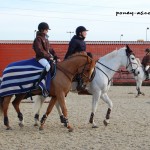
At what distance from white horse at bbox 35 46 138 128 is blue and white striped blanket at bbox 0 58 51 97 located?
1.07 metres

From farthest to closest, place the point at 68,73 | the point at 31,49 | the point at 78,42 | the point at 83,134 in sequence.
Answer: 1. the point at 31,49
2. the point at 78,42
3. the point at 68,73
4. the point at 83,134

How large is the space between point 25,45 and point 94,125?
17933mm

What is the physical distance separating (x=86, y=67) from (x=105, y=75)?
2.66 ft

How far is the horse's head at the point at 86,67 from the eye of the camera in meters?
9.89

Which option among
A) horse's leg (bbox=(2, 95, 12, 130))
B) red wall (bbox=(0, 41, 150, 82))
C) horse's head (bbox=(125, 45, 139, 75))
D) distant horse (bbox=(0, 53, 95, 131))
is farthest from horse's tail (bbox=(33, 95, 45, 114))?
red wall (bbox=(0, 41, 150, 82))

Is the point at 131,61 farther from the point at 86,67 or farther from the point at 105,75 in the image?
the point at 86,67

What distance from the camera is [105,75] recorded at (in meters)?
10.6

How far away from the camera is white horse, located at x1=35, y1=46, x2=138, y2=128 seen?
34.0 ft

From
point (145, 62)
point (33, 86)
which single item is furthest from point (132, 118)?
point (145, 62)

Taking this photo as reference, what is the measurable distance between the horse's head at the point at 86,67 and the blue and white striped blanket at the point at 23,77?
76 cm

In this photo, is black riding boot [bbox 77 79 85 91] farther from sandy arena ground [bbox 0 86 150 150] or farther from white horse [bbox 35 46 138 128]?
sandy arena ground [bbox 0 86 150 150]

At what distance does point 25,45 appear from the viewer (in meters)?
27.5

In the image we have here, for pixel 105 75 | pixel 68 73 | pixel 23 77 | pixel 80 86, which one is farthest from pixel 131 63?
pixel 23 77

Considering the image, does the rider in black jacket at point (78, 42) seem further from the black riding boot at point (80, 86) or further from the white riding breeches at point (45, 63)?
the white riding breeches at point (45, 63)
